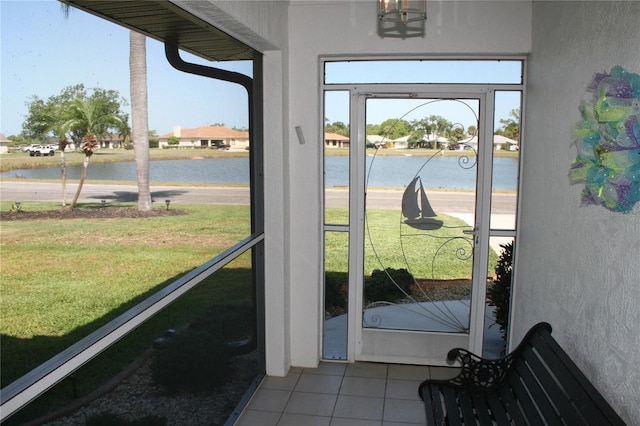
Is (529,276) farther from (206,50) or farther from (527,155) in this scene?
(206,50)

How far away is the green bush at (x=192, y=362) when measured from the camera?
8.44 ft

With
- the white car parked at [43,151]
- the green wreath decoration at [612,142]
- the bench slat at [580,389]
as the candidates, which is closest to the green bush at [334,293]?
the bench slat at [580,389]

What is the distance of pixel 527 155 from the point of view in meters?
3.79

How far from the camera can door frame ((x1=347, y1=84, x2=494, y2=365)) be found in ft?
13.0

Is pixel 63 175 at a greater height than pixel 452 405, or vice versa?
pixel 63 175

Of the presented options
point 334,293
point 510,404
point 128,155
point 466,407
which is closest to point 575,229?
point 510,404

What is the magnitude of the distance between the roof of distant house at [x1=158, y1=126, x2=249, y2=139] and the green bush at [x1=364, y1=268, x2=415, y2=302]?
1.43 meters

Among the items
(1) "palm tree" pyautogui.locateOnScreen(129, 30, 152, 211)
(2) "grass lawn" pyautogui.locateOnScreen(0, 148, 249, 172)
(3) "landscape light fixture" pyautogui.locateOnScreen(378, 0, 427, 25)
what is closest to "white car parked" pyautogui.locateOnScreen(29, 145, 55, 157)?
(2) "grass lawn" pyautogui.locateOnScreen(0, 148, 249, 172)

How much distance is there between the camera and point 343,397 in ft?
12.2

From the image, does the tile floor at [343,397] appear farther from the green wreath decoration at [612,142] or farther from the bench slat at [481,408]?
the green wreath decoration at [612,142]

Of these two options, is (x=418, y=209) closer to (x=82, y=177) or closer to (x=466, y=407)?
(x=466, y=407)

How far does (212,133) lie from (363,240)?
1388 mm

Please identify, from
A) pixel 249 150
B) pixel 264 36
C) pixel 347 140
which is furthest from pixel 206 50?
pixel 347 140

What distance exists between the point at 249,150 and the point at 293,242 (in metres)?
0.78
